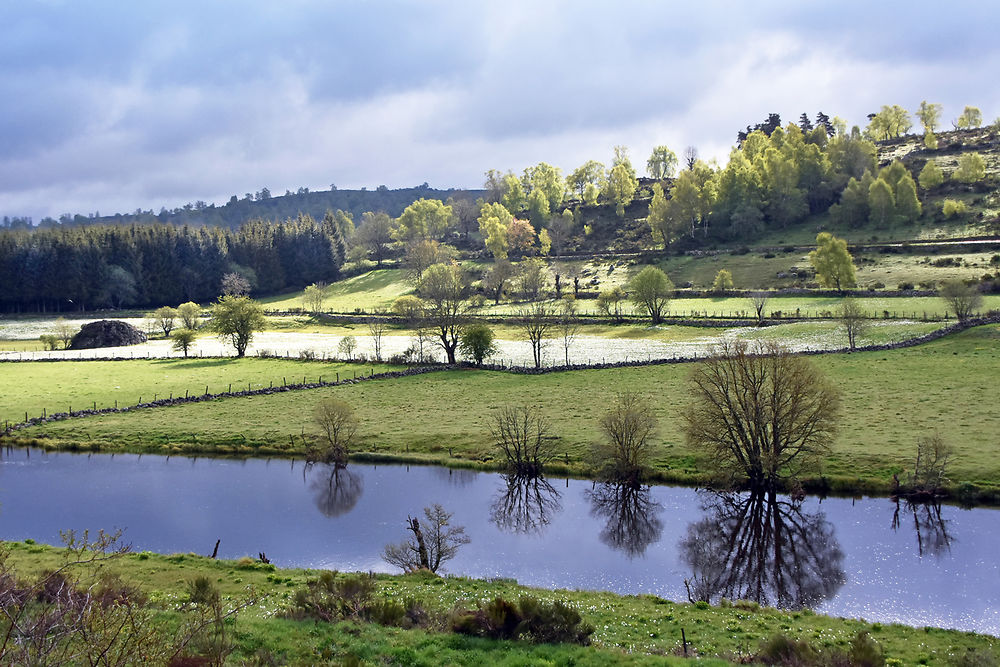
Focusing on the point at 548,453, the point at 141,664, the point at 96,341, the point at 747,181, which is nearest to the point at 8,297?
the point at 96,341

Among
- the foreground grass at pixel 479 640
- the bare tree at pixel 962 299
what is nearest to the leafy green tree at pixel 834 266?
the bare tree at pixel 962 299

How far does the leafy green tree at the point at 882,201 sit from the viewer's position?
142125 millimetres

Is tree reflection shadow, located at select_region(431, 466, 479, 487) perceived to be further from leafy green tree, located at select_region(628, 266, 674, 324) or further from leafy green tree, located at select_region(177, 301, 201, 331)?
leafy green tree, located at select_region(177, 301, 201, 331)

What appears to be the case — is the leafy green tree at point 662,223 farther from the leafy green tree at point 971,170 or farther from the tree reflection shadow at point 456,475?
the tree reflection shadow at point 456,475

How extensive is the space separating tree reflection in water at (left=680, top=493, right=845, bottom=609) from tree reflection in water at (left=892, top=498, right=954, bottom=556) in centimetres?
364

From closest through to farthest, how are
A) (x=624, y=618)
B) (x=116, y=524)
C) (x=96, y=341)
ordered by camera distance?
(x=624, y=618) < (x=116, y=524) < (x=96, y=341)

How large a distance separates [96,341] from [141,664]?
104523mm

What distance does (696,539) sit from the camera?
37.1 metres

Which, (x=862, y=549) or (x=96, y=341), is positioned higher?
(x=96, y=341)

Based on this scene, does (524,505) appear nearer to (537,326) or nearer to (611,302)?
(537,326)

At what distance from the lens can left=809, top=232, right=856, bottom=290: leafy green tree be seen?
107688mm

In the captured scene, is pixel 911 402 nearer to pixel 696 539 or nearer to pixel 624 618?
pixel 696 539

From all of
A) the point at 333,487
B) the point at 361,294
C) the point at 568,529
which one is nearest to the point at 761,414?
the point at 568,529

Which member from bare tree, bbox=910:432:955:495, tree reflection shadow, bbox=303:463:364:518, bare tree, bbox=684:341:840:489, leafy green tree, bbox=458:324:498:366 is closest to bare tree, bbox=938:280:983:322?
bare tree, bbox=910:432:955:495
